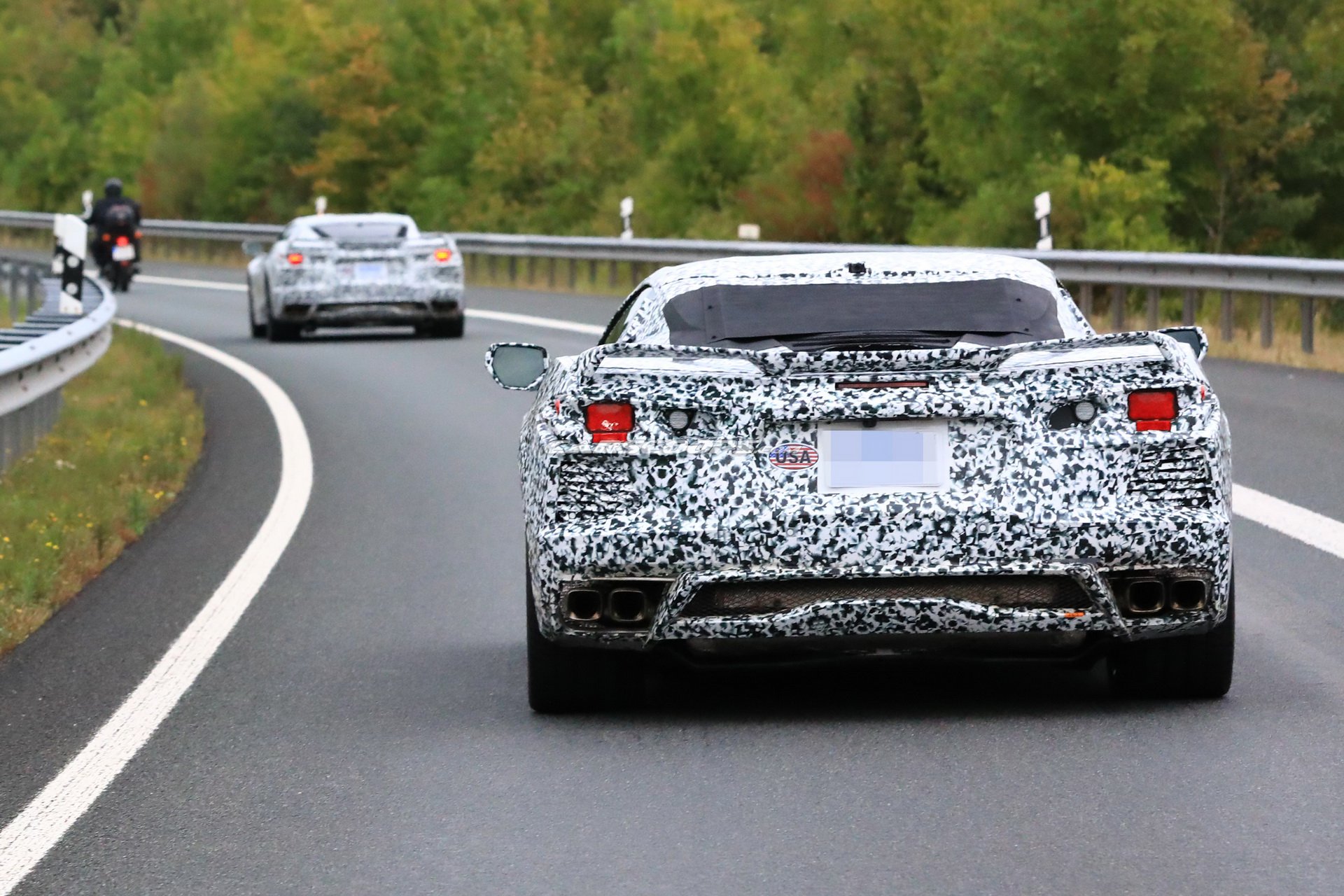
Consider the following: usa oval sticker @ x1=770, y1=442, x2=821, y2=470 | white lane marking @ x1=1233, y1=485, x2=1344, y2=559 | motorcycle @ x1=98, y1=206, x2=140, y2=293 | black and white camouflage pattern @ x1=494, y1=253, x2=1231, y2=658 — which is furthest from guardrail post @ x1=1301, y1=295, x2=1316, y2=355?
motorcycle @ x1=98, y1=206, x2=140, y2=293

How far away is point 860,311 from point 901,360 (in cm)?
94

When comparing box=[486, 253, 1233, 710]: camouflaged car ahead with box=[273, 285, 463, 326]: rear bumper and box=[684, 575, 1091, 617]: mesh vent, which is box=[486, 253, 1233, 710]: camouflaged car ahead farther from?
box=[273, 285, 463, 326]: rear bumper

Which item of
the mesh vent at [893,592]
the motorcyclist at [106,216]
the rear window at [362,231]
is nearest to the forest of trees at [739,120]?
the motorcyclist at [106,216]

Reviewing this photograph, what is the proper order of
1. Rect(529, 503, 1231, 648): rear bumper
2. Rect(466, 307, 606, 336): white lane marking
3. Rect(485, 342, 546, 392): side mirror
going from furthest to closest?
Rect(466, 307, 606, 336): white lane marking, Rect(485, 342, 546, 392): side mirror, Rect(529, 503, 1231, 648): rear bumper

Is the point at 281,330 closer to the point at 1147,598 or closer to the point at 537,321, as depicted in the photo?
the point at 537,321

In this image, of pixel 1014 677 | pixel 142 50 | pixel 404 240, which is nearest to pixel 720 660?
pixel 1014 677

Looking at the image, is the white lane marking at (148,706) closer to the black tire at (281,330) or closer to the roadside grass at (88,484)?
the roadside grass at (88,484)

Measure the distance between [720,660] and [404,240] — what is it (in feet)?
63.1

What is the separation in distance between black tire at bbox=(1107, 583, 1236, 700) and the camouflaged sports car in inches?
742

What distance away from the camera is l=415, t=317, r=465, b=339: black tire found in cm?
2634

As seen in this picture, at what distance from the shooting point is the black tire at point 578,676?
7.52 meters

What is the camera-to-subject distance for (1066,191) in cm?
4184

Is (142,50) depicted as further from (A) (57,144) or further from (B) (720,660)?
(B) (720,660)

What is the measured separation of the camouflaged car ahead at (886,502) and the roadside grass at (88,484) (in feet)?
10.3
